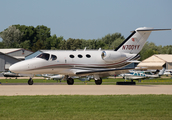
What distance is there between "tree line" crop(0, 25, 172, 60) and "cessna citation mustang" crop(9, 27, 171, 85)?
89.2 metres

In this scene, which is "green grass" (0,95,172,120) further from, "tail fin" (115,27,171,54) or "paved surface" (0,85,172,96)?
"tail fin" (115,27,171,54)

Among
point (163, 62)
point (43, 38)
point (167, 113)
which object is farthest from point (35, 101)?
point (43, 38)

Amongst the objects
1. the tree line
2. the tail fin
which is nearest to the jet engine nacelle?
the tail fin

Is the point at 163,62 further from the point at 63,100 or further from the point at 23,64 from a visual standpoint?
the point at 63,100

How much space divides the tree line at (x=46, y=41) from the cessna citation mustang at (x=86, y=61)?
89193 millimetres

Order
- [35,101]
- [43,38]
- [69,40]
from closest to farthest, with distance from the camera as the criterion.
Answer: [35,101], [69,40], [43,38]

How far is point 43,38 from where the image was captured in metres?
146

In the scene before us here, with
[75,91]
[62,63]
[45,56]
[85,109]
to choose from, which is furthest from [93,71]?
[85,109]

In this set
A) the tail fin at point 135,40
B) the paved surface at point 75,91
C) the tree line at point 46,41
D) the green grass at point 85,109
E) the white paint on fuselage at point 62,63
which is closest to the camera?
the green grass at point 85,109

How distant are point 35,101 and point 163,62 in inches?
3927

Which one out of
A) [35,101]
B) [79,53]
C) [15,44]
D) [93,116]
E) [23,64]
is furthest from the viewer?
[15,44]

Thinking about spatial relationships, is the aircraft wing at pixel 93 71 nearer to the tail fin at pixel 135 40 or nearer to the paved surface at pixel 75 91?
the tail fin at pixel 135 40

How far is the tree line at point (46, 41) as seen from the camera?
127 metres

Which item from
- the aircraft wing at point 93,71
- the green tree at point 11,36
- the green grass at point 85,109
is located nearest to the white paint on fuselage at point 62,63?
the aircraft wing at point 93,71
